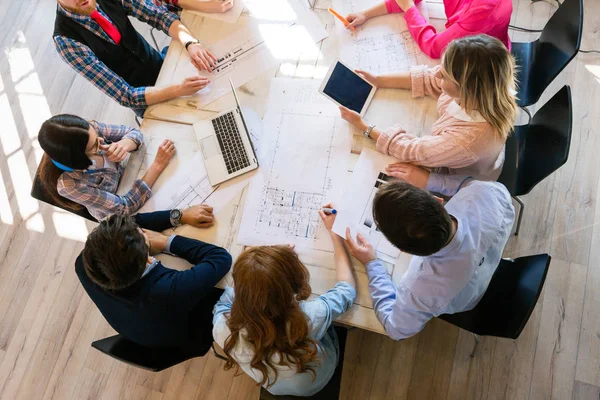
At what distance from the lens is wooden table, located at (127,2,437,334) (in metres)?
1.43

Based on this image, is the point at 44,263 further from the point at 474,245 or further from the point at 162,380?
the point at 474,245

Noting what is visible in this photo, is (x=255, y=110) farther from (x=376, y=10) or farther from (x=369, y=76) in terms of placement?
(x=376, y=10)

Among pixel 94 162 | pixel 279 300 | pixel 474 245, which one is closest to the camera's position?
pixel 279 300

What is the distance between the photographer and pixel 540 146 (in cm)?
164

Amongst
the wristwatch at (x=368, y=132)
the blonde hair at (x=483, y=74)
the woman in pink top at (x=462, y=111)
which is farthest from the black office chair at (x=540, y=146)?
the wristwatch at (x=368, y=132)

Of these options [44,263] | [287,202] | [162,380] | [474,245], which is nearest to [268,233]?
[287,202]

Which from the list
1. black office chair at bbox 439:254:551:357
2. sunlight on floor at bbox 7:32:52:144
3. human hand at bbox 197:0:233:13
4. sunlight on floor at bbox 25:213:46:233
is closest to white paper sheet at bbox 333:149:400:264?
black office chair at bbox 439:254:551:357

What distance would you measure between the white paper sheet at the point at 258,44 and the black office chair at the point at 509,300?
43.2 inches

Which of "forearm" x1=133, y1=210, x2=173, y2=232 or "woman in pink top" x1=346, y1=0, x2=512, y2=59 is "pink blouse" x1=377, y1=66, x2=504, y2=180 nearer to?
"woman in pink top" x1=346, y1=0, x2=512, y2=59

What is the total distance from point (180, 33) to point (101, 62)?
351mm

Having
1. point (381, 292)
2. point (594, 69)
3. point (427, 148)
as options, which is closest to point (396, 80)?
point (427, 148)

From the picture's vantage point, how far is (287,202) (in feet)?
5.10

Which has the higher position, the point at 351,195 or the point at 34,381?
the point at 351,195

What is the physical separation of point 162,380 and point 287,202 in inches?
48.4
